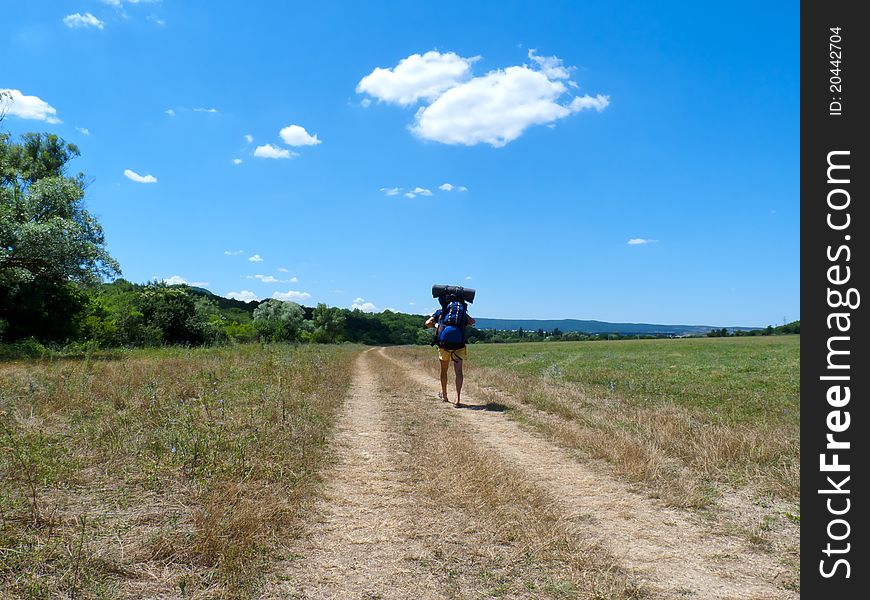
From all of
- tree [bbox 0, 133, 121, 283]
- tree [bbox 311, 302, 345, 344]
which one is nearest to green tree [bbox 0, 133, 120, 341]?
tree [bbox 0, 133, 121, 283]

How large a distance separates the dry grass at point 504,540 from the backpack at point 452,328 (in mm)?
5355

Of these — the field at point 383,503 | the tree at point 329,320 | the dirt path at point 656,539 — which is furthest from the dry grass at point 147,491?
the tree at point 329,320

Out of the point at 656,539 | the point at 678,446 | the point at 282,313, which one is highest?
the point at 282,313

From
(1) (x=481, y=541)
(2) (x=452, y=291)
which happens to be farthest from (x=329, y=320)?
(1) (x=481, y=541)

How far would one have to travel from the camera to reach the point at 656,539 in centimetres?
399

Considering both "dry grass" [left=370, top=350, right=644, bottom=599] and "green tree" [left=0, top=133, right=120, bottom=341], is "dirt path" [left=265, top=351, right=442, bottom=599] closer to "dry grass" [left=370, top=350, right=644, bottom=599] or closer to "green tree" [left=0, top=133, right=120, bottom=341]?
"dry grass" [left=370, top=350, right=644, bottom=599]

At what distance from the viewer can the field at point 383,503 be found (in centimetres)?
318

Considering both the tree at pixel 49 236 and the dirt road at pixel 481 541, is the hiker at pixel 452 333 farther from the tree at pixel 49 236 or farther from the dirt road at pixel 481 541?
the tree at pixel 49 236

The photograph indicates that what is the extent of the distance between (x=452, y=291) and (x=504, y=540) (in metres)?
8.49

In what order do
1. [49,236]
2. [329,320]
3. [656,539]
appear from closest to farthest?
[656,539] → [49,236] → [329,320]

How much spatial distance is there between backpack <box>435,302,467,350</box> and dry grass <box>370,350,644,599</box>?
17.6 feet

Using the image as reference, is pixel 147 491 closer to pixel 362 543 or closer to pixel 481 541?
pixel 362 543

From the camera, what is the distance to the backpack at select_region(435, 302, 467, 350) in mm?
11625
